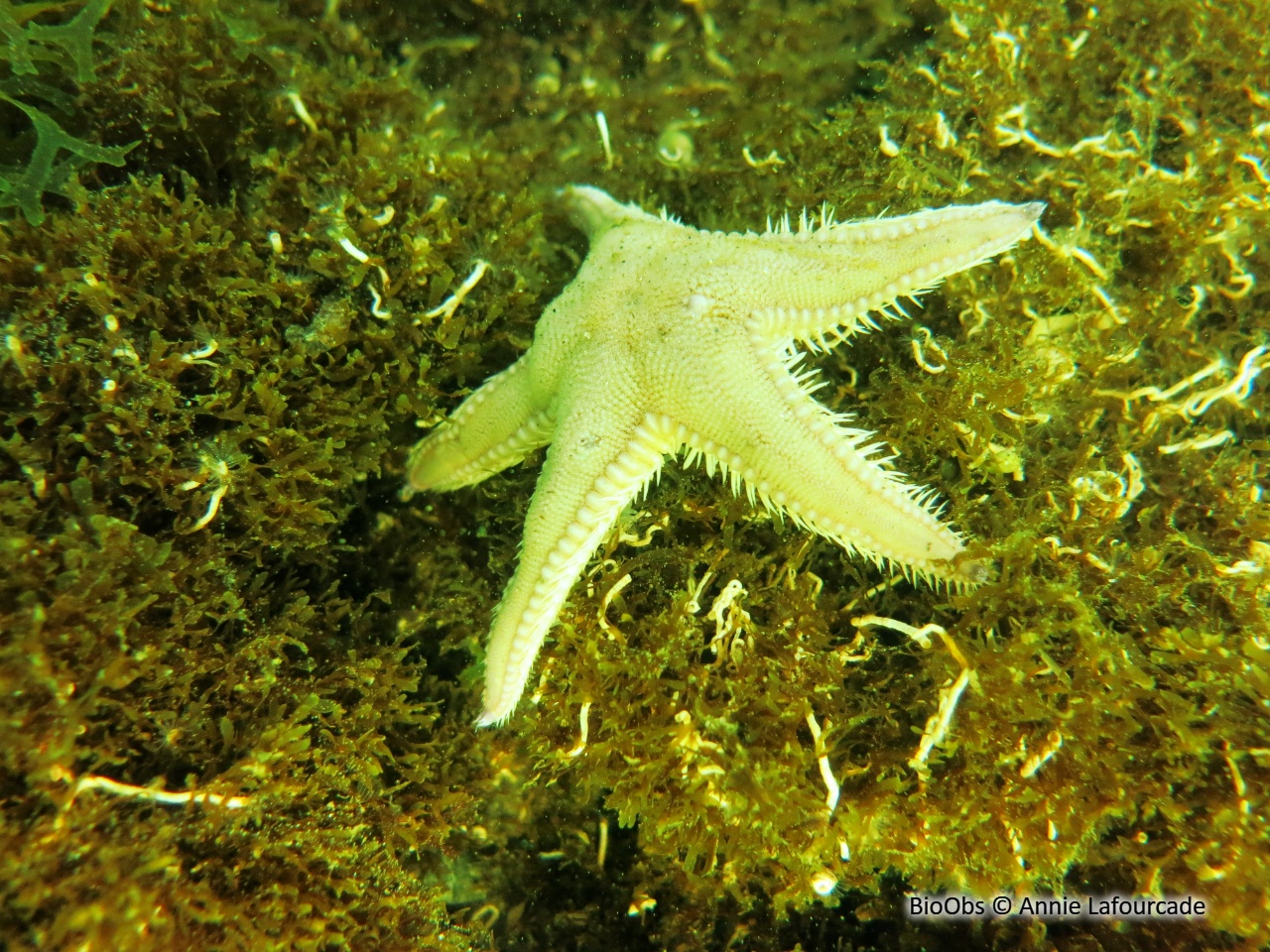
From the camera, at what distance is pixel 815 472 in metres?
3.20

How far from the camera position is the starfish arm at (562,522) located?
3.29 meters

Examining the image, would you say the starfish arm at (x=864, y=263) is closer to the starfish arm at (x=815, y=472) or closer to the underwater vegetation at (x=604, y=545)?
the starfish arm at (x=815, y=472)

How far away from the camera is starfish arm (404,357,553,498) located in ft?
12.2

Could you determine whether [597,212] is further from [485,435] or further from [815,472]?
[815,472]

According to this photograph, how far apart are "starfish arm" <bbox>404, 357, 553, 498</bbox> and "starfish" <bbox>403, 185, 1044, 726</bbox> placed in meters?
0.02

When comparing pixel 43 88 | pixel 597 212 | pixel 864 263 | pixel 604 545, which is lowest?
pixel 604 545

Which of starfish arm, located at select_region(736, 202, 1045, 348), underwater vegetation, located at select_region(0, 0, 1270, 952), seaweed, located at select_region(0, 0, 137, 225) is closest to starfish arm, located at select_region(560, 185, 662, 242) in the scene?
underwater vegetation, located at select_region(0, 0, 1270, 952)

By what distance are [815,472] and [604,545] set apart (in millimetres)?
1357

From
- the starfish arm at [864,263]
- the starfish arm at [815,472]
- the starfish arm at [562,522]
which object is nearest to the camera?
the starfish arm at [815,472]

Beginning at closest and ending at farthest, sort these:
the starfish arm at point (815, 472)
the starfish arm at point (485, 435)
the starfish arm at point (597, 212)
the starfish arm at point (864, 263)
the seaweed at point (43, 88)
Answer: the starfish arm at point (815, 472), the starfish arm at point (864, 263), the seaweed at point (43, 88), the starfish arm at point (485, 435), the starfish arm at point (597, 212)

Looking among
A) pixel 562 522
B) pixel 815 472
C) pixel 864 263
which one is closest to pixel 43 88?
pixel 562 522

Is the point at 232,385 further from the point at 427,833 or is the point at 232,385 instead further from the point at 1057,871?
the point at 1057,871

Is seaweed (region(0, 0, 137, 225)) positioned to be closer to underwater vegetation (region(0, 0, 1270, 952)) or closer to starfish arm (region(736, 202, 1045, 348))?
underwater vegetation (region(0, 0, 1270, 952))

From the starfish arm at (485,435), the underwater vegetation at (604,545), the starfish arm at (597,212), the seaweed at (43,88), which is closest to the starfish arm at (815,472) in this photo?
the underwater vegetation at (604,545)
